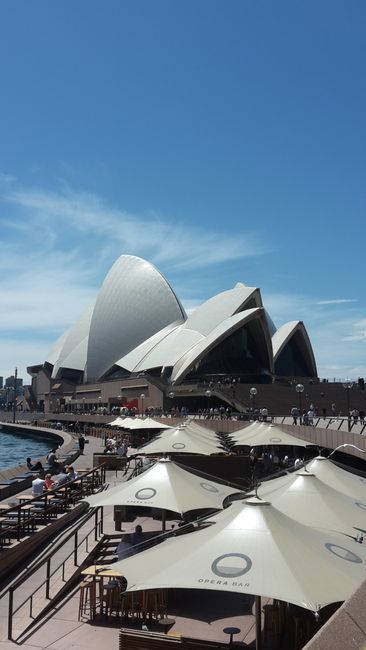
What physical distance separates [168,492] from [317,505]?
7.56ft

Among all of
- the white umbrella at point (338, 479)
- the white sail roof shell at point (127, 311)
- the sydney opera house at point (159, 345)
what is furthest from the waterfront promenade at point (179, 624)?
the white sail roof shell at point (127, 311)

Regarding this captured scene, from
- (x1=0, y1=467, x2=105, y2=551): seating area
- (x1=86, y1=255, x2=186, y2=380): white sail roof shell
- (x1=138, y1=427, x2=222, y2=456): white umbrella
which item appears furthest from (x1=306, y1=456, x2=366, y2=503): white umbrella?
(x1=86, y1=255, x2=186, y2=380): white sail roof shell

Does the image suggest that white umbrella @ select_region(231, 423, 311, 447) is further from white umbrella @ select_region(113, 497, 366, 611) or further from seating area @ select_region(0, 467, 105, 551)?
white umbrella @ select_region(113, 497, 366, 611)

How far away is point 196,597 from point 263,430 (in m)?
11.1

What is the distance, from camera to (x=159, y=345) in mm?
66750

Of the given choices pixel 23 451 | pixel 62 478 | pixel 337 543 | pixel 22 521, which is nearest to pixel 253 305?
pixel 23 451

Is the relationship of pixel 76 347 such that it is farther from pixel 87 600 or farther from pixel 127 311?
pixel 87 600

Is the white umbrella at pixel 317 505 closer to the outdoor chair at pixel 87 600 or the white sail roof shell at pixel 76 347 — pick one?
the outdoor chair at pixel 87 600

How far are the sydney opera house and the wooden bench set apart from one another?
1853 inches

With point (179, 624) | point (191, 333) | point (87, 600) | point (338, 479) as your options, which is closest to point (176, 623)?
point (179, 624)

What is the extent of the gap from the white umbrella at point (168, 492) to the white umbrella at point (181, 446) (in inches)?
225

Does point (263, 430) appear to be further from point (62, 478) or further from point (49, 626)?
point (49, 626)

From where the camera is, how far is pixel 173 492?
902cm

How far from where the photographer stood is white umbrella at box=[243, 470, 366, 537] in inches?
293
